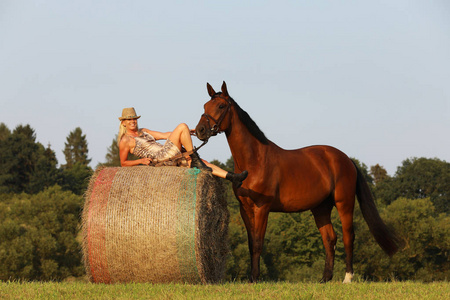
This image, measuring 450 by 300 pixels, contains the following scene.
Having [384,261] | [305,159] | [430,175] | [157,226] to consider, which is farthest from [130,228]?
[430,175]

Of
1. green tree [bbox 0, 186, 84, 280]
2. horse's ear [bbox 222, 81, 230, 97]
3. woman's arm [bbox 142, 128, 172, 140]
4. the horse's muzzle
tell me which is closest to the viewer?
the horse's muzzle

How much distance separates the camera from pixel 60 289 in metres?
8.27

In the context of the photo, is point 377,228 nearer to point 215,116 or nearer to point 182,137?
point 215,116

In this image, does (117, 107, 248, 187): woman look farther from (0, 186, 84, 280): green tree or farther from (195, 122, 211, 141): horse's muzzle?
(0, 186, 84, 280): green tree

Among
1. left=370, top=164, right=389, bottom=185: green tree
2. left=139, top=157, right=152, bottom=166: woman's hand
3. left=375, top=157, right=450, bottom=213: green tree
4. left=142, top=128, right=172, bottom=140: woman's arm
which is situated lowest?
left=139, top=157, right=152, bottom=166: woman's hand

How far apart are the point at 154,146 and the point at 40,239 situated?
44153mm

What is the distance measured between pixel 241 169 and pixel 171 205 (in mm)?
1658

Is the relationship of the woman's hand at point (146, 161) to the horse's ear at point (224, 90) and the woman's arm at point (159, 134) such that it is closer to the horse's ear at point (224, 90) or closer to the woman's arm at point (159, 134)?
the woman's arm at point (159, 134)

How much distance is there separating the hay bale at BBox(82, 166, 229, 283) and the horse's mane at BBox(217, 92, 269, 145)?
1261mm

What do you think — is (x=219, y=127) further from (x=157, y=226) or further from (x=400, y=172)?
(x=400, y=172)

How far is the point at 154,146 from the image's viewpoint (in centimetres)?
981

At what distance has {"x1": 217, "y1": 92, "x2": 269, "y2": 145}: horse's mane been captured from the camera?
9758 mm

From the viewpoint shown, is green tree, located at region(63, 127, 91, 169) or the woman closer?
the woman

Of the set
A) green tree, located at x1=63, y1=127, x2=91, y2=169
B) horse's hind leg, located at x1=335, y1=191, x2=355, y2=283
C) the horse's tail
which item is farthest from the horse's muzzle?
green tree, located at x1=63, y1=127, x2=91, y2=169
